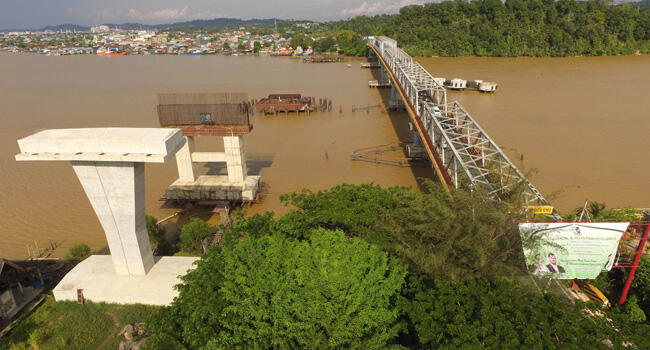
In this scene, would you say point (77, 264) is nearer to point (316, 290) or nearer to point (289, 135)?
point (316, 290)

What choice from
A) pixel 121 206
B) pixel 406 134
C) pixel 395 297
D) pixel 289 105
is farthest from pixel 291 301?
pixel 289 105

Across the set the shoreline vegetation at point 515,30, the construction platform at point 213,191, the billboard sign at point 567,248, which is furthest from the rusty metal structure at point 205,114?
the shoreline vegetation at point 515,30

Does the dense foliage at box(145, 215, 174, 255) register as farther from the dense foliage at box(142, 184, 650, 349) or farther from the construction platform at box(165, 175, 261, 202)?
the dense foliage at box(142, 184, 650, 349)

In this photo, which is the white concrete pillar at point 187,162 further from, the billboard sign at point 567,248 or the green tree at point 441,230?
the billboard sign at point 567,248

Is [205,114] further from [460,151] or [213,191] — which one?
[460,151]

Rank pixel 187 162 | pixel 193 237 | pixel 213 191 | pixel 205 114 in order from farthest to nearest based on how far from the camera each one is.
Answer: pixel 187 162 < pixel 213 191 < pixel 205 114 < pixel 193 237

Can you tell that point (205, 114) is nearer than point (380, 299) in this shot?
No
